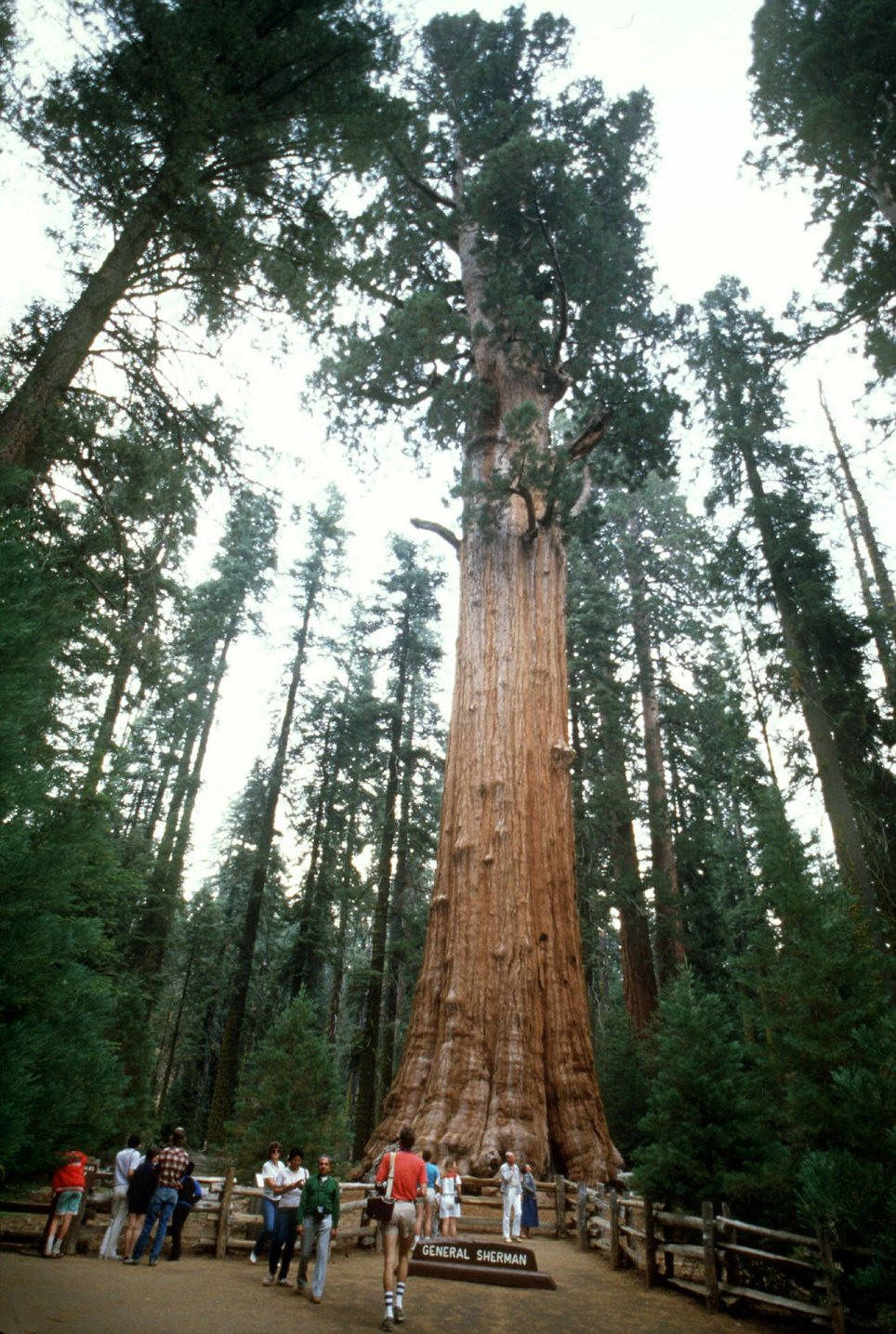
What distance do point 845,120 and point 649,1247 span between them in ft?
42.5

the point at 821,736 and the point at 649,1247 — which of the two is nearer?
the point at 649,1247

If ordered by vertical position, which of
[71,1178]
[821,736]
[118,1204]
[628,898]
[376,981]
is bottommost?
[118,1204]

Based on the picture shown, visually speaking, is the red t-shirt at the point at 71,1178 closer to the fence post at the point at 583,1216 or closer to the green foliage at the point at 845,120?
the fence post at the point at 583,1216

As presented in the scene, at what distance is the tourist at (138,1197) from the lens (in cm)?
655

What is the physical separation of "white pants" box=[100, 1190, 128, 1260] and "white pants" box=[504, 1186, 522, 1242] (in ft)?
11.8

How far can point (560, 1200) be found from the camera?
7.77 meters

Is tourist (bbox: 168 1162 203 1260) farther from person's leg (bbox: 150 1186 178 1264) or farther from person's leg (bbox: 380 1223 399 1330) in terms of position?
person's leg (bbox: 380 1223 399 1330)

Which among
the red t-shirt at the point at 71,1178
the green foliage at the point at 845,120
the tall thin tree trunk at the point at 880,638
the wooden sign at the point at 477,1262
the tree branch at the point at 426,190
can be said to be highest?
the tree branch at the point at 426,190

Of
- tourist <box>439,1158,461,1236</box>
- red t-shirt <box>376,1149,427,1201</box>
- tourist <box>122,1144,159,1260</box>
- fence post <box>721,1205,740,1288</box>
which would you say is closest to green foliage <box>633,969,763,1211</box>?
fence post <box>721,1205,740,1288</box>

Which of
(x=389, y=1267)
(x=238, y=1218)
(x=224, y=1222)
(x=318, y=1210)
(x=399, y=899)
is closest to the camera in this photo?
(x=389, y=1267)

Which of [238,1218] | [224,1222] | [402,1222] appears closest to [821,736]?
[402,1222]

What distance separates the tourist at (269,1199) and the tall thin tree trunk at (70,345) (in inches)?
252

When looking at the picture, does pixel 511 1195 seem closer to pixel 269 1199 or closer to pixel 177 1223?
pixel 269 1199

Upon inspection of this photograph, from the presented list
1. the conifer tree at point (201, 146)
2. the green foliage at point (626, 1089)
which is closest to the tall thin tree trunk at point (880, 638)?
the green foliage at point (626, 1089)
